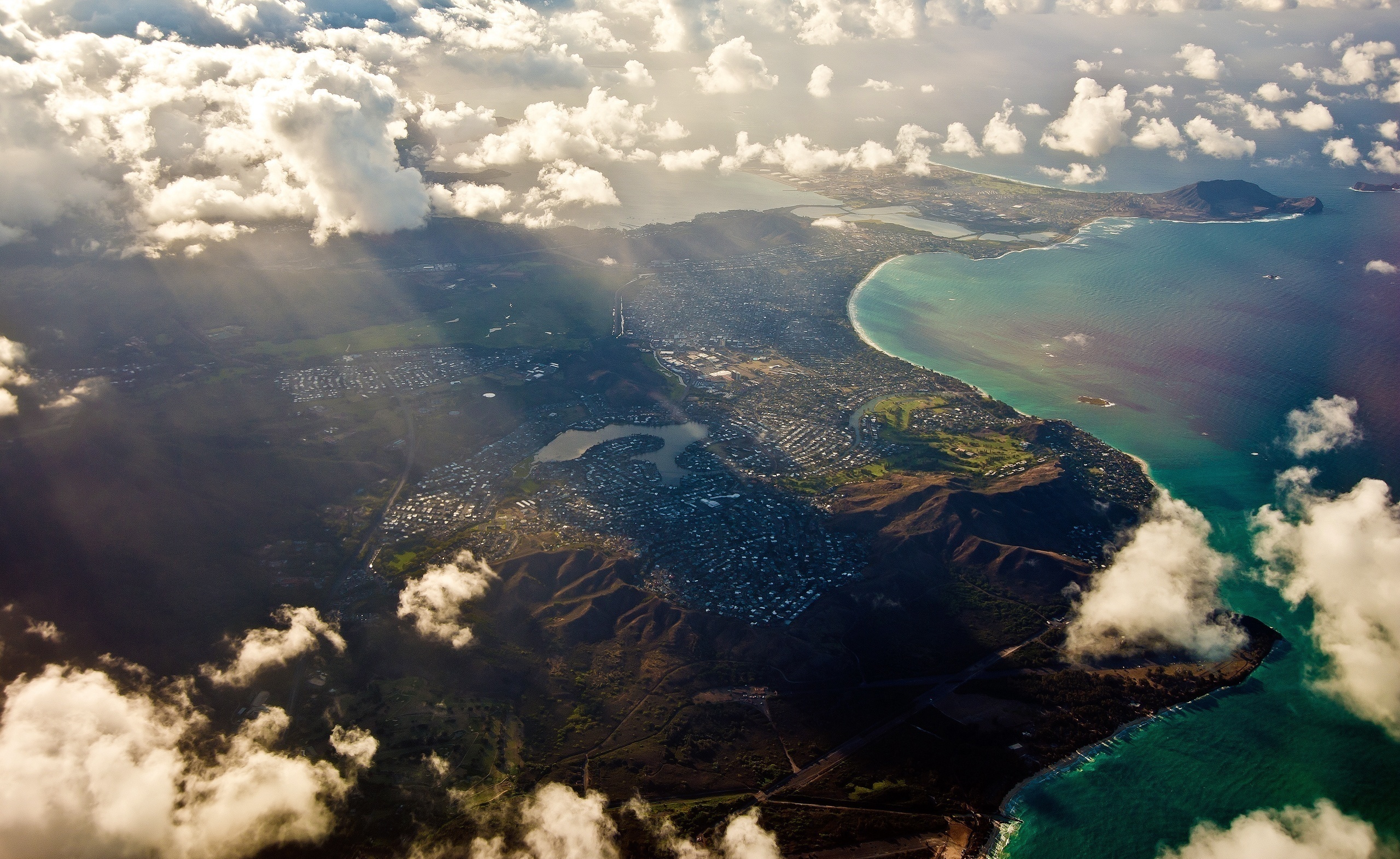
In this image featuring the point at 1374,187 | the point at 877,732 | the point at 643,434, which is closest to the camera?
the point at 877,732

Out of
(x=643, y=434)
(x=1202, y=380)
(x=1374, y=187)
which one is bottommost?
(x=643, y=434)

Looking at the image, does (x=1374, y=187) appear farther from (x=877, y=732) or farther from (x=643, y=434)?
(x=877, y=732)

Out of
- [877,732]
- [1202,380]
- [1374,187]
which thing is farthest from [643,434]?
[1374,187]

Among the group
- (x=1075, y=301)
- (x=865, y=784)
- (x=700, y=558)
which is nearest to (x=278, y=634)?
(x=700, y=558)

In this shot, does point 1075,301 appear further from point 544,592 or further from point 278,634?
point 278,634

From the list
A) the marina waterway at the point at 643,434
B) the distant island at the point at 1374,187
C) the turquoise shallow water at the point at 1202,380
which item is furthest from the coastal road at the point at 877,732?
the distant island at the point at 1374,187

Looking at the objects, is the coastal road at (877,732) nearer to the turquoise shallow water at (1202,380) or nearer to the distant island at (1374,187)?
the turquoise shallow water at (1202,380)
